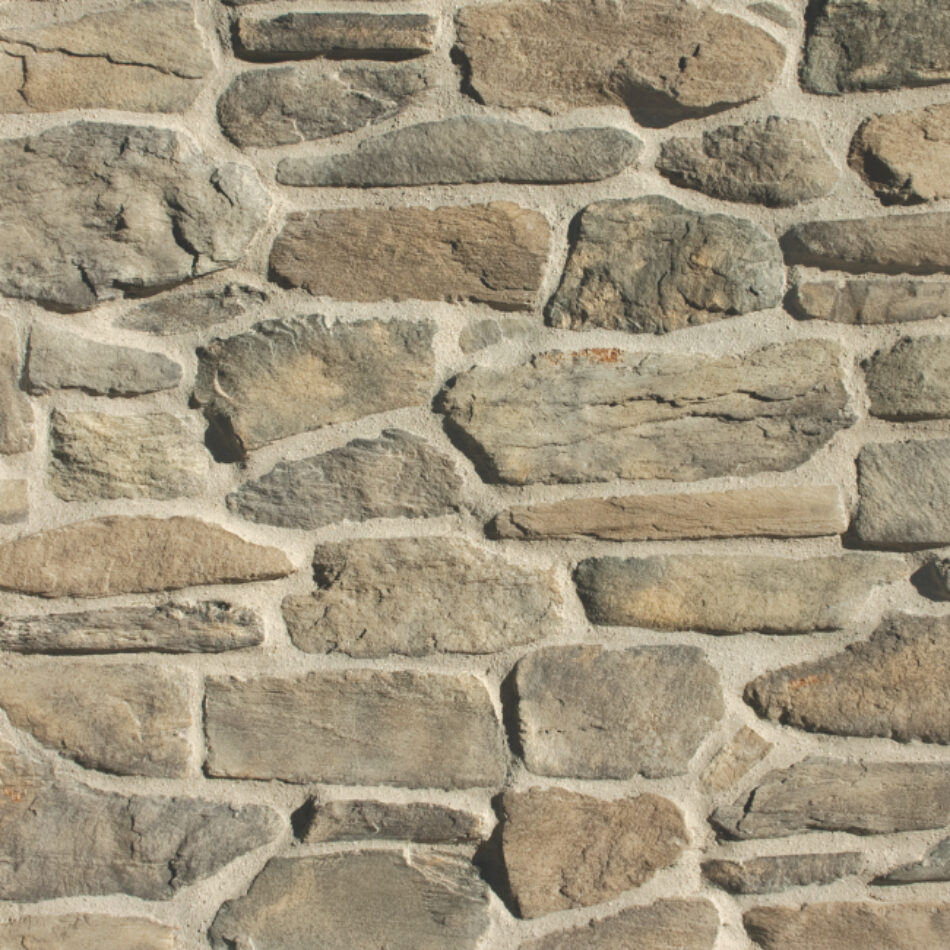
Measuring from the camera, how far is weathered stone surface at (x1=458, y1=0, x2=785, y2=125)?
5.04 feet

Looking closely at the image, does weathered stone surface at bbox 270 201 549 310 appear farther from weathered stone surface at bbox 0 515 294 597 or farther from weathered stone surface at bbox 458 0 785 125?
weathered stone surface at bbox 0 515 294 597

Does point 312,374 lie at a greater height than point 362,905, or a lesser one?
greater

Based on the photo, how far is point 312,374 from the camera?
154 centimetres

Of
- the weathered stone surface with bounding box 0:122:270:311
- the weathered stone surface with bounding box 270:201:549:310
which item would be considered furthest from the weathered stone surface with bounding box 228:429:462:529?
the weathered stone surface with bounding box 0:122:270:311

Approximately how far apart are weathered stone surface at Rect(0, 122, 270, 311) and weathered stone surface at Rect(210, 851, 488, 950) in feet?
2.93

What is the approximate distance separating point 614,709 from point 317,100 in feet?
3.30

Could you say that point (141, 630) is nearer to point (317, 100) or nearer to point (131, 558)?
point (131, 558)

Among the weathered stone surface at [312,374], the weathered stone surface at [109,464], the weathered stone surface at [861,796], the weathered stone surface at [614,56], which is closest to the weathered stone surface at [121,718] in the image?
the weathered stone surface at [109,464]

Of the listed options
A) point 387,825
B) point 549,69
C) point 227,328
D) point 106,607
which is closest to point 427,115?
point 549,69

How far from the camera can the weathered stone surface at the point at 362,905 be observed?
149 cm

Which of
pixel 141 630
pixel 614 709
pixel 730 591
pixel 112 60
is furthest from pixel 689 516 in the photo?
pixel 112 60

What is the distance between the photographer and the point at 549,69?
5.08ft

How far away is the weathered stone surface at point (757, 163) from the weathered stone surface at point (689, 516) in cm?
44

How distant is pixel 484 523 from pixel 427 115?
0.62 metres
